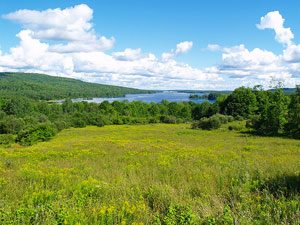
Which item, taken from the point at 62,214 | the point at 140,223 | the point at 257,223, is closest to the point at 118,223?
the point at 140,223

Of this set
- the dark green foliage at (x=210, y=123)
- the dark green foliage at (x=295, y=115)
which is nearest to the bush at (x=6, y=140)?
the dark green foliage at (x=210, y=123)

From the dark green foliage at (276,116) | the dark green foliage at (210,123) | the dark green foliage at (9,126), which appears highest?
the dark green foliage at (276,116)

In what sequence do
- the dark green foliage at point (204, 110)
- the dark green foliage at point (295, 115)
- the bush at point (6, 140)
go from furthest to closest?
the dark green foliage at point (204, 110) < the bush at point (6, 140) < the dark green foliage at point (295, 115)

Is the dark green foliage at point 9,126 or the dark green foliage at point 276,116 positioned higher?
the dark green foliage at point 276,116

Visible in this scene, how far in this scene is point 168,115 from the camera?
8806 centimetres

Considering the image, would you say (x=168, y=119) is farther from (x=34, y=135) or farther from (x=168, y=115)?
(x=34, y=135)

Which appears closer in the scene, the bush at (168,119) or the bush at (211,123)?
the bush at (211,123)

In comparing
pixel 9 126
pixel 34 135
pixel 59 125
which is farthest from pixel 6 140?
pixel 9 126

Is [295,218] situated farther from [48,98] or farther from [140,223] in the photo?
[48,98]

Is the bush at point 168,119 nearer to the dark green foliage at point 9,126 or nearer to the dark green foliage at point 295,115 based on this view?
the dark green foliage at point 9,126

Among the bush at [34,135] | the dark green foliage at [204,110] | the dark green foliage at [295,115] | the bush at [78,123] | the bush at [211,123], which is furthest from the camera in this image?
the dark green foliage at [204,110]

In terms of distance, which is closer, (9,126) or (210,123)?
(210,123)

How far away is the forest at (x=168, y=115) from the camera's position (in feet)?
103

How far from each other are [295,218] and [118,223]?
3191 mm
